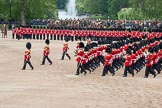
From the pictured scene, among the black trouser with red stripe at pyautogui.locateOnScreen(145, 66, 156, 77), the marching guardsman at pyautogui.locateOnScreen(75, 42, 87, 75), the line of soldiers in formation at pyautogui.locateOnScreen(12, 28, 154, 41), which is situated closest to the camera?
the black trouser with red stripe at pyautogui.locateOnScreen(145, 66, 156, 77)

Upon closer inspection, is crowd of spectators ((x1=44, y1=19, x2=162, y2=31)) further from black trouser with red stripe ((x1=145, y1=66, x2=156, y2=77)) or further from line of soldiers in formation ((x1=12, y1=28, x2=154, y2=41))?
black trouser with red stripe ((x1=145, y1=66, x2=156, y2=77))

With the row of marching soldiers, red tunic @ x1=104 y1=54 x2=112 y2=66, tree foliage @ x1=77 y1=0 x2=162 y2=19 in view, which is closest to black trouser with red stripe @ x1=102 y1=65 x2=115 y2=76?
the row of marching soldiers

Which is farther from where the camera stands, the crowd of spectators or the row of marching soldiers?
the crowd of spectators

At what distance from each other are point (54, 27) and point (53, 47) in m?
9.35

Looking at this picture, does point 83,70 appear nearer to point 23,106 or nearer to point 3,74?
point 3,74

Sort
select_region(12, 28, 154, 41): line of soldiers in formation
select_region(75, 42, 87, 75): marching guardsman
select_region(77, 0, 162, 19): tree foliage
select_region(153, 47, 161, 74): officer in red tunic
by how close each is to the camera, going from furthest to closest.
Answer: select_region(77, 0, 162, 19): tree foliage, select_region(12, 28, 154, 41): line of soldiers in formation, select_region(153, 47, 161, 74): officer in red tunic, select_region(75, 42, 87, 75): marching guardsman

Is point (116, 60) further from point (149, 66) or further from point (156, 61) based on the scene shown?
point (149, 66)

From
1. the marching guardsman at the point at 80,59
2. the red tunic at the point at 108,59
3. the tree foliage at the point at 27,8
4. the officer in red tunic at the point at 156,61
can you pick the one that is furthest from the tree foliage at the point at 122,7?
the marching guardsman at the point at 80,59

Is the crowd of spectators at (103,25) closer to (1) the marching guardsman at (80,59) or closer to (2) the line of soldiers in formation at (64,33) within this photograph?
(2) the line of soldiers in formation at (64,33)

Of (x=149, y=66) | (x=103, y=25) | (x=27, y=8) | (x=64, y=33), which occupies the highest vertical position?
(x=27, y=8)

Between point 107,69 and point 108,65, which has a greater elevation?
point 108,65

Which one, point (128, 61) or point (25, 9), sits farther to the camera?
point (25, 9)

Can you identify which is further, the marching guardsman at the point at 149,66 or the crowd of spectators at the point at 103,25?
the crowd of spectators at the point at 103,25

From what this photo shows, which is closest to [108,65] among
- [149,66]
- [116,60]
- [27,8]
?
[149,66]
